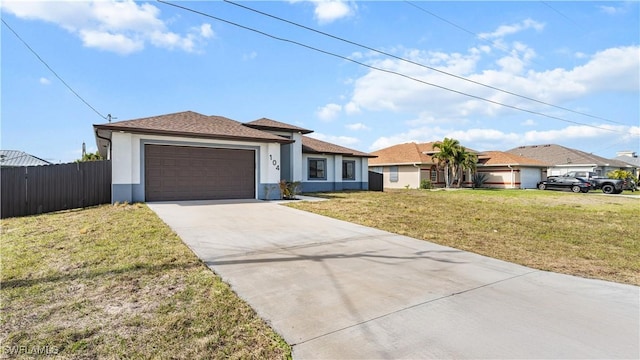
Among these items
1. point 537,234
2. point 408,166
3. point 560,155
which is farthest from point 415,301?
point 560,155

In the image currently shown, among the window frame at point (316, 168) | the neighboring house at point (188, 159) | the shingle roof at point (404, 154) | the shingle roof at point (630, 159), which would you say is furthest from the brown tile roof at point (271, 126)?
the shingle roof at point (630, 159)

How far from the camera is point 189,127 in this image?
13500 millimetres

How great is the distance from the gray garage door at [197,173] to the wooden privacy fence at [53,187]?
63.2 inches

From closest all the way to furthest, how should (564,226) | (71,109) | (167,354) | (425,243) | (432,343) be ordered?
(167,354) → (432,343) → (425,243) → (564,226) → (71,109)

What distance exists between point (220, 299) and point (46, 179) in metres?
11.0

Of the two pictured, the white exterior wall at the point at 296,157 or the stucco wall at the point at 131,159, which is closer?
the stucco wall at the point at 131,159

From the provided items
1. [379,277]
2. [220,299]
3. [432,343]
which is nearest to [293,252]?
[379,277]

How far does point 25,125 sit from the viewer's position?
52.7 ft

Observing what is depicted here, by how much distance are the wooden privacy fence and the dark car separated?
111ft

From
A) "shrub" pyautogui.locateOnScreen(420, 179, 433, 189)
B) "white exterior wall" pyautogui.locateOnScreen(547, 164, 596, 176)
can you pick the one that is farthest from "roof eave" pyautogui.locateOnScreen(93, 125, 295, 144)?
"white exterior wall" pyautogui.locateOnScreen(547, 164, 596, 176)

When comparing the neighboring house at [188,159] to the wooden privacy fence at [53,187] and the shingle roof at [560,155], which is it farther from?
the shingle roof at [560,155]

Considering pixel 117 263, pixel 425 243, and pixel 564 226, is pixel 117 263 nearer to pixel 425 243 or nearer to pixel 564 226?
pixel 425 243

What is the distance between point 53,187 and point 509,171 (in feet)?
121

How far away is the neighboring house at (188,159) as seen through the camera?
12.0 m
